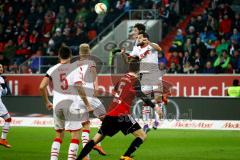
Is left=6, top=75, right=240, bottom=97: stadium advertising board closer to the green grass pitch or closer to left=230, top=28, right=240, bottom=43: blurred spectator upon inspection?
left=230, top=28, right=240, bottom=43: blurred spectator

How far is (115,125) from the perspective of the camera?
12688 millimetres

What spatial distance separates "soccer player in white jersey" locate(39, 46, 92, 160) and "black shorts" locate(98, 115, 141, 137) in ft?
1.36

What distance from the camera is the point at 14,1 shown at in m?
35.6

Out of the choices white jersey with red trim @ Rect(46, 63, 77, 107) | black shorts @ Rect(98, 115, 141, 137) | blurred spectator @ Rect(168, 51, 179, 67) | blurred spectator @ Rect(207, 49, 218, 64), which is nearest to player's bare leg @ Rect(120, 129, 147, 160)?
black shorts @ Rect(98, 115, 141, 137)

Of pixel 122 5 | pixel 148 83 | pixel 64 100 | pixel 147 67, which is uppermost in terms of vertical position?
pixel 122 5

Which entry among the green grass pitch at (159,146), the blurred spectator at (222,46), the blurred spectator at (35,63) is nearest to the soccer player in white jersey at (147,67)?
the green grass pitch at (159,146)

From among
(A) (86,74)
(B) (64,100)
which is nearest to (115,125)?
(B) (64,100)

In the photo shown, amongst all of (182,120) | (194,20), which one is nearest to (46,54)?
(194,20)

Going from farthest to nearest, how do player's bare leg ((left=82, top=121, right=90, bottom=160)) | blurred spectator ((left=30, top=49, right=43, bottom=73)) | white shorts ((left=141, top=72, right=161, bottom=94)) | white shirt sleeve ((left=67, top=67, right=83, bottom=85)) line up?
blurred spectator ((left=30, top=49, right=43, bottom=73)) < white shorts ((left=141, top=72, right=161, bottom=94)) < player's bare leg ((left=82, top=121, right=90, bottom=160)) < white shirt sleeve ((left=67, top=67, right=83, bottom=85))

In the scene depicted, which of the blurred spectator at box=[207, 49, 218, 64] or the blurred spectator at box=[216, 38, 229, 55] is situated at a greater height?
the blurred spectator at box=[216, 38, 229, 55]

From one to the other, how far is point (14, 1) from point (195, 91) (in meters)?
13.7

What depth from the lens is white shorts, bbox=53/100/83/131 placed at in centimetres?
1265

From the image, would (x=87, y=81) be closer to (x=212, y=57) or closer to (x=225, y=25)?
(x=212, y=57)

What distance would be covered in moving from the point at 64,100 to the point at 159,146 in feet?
16.7
